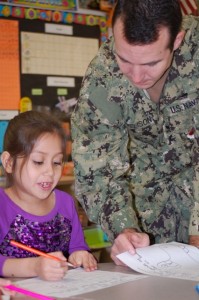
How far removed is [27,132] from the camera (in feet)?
5.21

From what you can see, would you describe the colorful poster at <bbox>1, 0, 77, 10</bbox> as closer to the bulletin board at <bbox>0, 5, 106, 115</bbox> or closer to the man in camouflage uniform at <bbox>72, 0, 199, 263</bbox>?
the bulletin board at <bbox>0, 5, 106, 115</bbox>

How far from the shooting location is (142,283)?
111cm

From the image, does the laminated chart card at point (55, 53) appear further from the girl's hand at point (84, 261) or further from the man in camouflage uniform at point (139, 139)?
the girl's hand at point (84, 261)

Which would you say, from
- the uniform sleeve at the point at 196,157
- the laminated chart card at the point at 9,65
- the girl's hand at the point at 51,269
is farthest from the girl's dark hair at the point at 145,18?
the laminated chart card at the point at 9,65

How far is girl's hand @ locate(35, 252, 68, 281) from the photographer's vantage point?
1.15 metres

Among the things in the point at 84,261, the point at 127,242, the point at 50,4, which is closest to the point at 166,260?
the point at 127,242

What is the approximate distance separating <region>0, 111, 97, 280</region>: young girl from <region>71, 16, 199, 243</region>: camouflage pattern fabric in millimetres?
74

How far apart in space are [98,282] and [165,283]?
144 millimetres

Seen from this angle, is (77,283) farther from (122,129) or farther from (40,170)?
(122,129)

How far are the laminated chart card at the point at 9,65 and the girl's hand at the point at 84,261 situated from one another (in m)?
1.63

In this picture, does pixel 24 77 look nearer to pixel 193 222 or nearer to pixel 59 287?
pixel 193 222

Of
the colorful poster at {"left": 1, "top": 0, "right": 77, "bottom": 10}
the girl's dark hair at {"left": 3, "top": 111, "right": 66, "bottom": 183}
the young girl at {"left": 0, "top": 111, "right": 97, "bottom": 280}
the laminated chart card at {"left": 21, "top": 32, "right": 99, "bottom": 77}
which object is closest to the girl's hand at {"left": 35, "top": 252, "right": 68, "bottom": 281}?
the young girl at {"left": 0, "top": 111, "right": 97, "bottom": 280}

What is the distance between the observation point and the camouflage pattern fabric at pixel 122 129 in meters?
1.56

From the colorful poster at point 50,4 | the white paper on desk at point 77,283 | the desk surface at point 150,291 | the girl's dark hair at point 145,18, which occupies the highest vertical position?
the colorful poster at point 50,4
